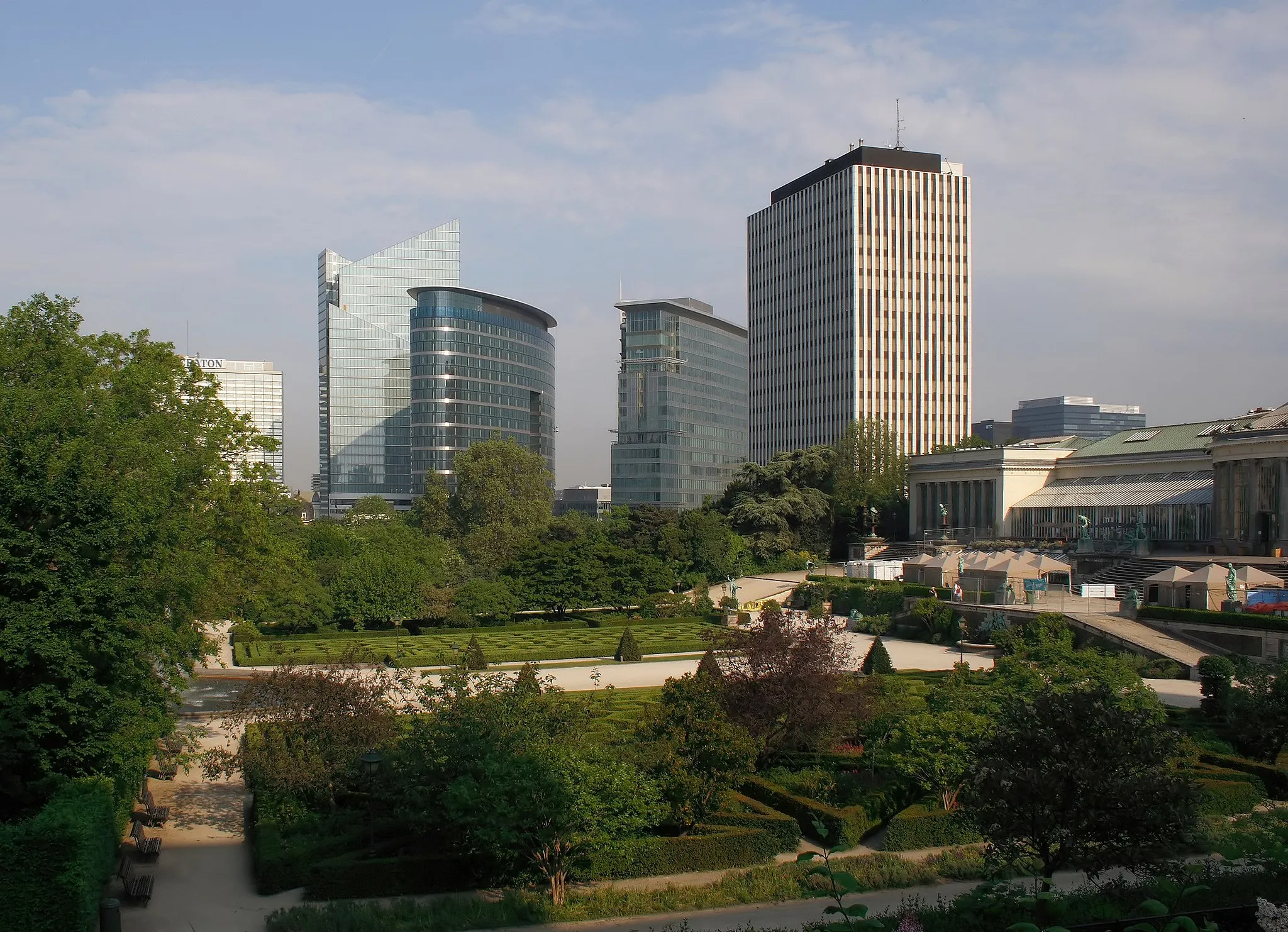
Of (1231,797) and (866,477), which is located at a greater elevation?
(866,477)

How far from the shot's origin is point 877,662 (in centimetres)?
3512

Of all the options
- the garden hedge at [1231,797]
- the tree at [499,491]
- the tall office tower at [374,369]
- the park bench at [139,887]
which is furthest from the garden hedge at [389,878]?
the tall office tower at [374,369]

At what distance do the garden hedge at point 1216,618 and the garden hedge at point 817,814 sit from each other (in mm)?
21793

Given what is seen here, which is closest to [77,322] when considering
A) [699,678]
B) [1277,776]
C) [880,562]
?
[699,678]

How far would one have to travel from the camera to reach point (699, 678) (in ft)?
64.4

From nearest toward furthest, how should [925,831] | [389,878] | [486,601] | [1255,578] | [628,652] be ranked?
[389,878] < [925,831] < [1255,578] < [628,652] < [486,601]

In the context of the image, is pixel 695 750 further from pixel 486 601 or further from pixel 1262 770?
pixel 486 601

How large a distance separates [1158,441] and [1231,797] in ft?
156

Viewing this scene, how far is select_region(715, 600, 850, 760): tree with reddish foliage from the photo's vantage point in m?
21.1

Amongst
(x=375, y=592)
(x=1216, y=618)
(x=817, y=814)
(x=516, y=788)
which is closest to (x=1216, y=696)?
(x=1216, y=618)

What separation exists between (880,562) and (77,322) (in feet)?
143

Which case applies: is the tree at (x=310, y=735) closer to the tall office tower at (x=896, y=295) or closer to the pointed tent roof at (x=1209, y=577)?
the pointed tent roof at (x=1209, y=577)

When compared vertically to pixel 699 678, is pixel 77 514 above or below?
above

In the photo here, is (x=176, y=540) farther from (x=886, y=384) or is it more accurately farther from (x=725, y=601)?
(x=886, y=384)
